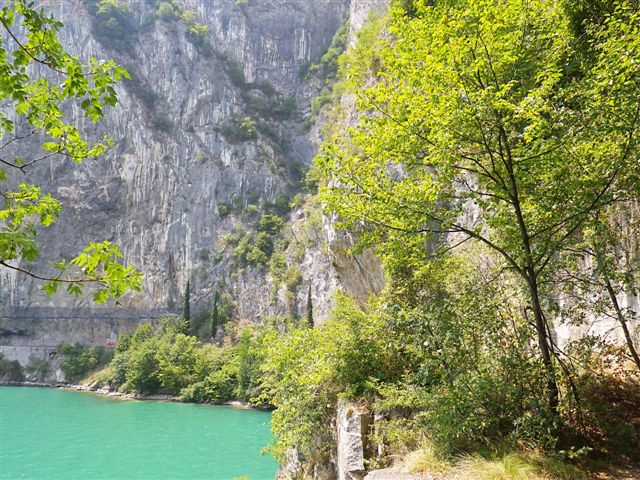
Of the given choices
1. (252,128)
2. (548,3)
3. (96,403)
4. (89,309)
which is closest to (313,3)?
(252,128)

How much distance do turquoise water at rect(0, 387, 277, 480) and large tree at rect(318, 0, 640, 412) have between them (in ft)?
49.0

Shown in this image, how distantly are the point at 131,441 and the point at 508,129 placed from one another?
2274 cm

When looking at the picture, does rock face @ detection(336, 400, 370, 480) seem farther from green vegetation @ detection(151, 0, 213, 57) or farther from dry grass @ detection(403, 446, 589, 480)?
green vegetation @ detection(151, 0, 213, 57)

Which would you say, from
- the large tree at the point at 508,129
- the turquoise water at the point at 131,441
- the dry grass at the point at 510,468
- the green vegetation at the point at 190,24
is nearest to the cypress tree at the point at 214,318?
the turquoise water at the point at 131,441

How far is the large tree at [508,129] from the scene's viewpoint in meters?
3.63

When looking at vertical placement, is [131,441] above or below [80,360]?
below

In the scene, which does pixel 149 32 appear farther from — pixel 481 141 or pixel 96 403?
pixel 481 141

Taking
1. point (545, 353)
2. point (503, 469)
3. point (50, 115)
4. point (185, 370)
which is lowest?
point (503, 469)

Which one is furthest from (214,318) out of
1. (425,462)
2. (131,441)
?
(425,462)

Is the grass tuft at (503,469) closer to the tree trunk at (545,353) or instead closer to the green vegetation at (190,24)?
the tree trunk at (545,353)

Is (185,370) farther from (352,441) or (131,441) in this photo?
(352,441)

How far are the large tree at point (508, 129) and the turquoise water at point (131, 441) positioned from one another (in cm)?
1494

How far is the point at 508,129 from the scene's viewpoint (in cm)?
419

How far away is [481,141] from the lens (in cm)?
393
